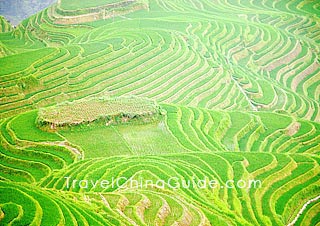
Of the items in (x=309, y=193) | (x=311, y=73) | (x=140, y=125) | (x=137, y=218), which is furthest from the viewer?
(x=311, y=73)

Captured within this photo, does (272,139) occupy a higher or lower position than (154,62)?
lower

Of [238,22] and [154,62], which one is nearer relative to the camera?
[154,62]

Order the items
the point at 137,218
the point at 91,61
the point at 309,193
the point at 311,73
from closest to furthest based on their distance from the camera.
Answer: the point at 137,218 < the point at 309,193 < the point at 91,61 < the point at 311,73

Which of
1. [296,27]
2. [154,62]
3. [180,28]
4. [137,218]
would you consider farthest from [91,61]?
[296,27]

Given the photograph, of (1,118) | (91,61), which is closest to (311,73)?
(91,61)

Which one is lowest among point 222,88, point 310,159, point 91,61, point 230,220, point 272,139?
point 230,220

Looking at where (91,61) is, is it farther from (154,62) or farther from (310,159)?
(310,159)

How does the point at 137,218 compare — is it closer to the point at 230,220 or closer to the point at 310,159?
the point at 230,220
